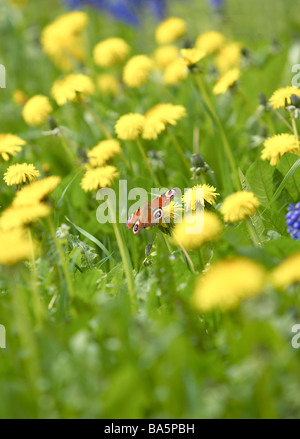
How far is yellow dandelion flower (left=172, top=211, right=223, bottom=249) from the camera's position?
1.03m

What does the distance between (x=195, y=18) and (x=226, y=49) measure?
1592 millimetres

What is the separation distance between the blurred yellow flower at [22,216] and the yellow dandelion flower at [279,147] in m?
0.57

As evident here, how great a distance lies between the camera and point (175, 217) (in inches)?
47.9

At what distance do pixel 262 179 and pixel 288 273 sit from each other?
0.60 meters

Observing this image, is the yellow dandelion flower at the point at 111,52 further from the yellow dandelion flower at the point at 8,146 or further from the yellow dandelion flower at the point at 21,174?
the yellow dandelion flower at the point at 21,174

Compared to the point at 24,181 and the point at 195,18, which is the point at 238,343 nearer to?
the point at 24,181

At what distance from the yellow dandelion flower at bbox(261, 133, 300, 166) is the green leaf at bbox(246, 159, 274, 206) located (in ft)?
0.10

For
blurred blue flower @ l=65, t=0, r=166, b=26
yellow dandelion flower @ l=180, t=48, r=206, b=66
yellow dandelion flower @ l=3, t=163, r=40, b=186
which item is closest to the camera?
yellow dandelion flower @ l=3, t=163, r=40, b=186

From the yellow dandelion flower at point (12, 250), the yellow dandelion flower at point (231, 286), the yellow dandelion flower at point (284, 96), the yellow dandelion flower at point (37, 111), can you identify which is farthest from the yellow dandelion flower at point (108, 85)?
the yellow dandelion flower at point (231, 286)

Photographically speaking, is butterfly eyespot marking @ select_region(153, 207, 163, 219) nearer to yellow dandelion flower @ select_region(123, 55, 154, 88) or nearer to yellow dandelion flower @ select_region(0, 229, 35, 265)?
yellow dandelion flower @ select_region(0, 229, 35, 265)

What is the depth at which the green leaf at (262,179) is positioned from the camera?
4.56 ft

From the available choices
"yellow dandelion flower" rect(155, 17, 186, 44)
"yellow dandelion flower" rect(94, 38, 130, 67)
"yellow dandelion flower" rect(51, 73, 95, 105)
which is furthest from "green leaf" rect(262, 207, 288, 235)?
"yellow dandelion flower" rect(155, 17, 186, 44)

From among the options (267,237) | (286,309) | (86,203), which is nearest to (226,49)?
(86,203)

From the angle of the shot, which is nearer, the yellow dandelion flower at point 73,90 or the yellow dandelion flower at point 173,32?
the yellow dandelion flower at point 73,90
